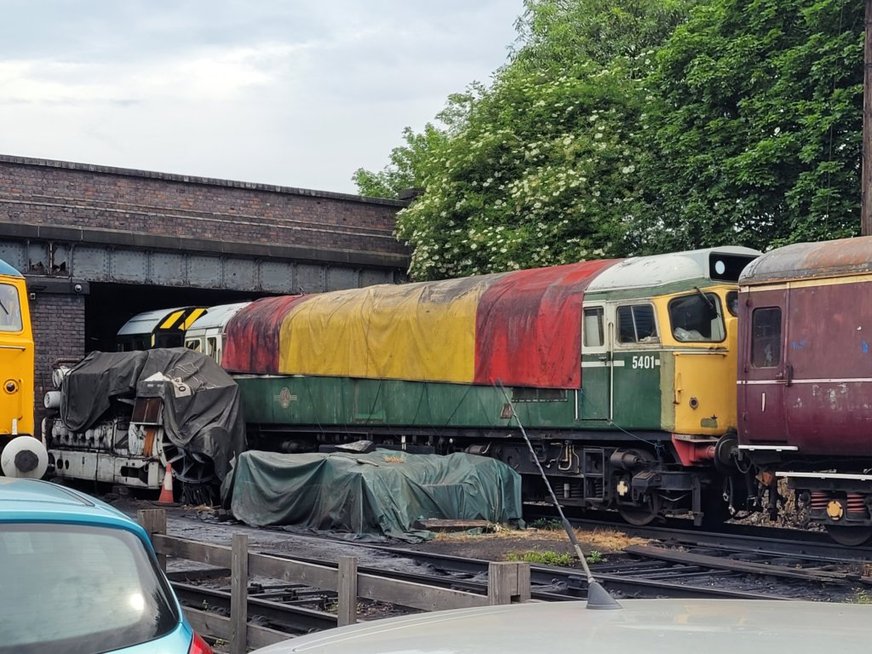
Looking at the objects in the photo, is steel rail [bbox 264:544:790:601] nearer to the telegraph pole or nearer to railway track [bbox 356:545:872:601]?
railway track [bbox 356:545:872:601]

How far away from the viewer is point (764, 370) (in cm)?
1488

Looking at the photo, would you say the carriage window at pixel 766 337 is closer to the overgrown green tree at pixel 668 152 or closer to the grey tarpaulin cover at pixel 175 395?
the overgrown green tree at pixel 668 152

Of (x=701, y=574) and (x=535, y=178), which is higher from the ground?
(x=535, y=178)

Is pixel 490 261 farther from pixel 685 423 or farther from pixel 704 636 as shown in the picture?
pixel 704 636

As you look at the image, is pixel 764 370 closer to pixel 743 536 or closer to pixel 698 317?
pixel 698 317

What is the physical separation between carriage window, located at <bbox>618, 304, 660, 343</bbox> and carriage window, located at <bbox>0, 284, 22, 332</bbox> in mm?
8369

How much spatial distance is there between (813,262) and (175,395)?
11.5 meters

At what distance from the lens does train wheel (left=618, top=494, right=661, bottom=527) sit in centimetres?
1639

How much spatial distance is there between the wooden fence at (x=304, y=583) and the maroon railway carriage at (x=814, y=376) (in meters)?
7.91

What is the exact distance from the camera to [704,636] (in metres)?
2.69

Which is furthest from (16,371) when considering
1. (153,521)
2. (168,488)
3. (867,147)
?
(867,147)

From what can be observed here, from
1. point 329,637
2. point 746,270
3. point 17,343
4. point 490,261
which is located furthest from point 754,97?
point 329,637

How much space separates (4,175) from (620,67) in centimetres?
1509

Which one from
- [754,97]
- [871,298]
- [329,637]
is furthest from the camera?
[754,97]
